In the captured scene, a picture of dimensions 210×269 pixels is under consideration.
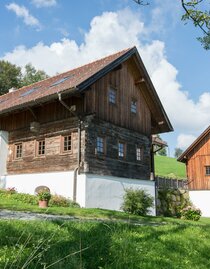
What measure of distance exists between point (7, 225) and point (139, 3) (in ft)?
17.8

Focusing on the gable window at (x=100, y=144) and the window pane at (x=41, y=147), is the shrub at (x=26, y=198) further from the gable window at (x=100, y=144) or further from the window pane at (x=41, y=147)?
the gable window at (x=100, y=144)

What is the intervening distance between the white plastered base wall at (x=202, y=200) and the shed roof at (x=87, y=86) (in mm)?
8799

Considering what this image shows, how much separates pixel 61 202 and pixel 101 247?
1097 cm

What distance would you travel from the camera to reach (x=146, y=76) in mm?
22438

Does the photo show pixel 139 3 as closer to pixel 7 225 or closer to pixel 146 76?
pixel 7 225

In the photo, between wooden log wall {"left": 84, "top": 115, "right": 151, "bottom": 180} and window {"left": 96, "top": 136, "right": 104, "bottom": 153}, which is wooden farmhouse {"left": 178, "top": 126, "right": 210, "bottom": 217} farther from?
window {"left": 96, "top": 136, "right": 104, "bottom": 153}

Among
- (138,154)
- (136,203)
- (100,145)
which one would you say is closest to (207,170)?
(138,154)

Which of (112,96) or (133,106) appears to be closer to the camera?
(112,96)

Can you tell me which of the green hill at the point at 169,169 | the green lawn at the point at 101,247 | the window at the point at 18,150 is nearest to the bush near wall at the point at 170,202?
the window at the point at 18,150

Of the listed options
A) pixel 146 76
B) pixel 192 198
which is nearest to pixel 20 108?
pixel 146 76

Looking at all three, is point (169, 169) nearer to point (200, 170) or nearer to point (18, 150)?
point (200, 170)

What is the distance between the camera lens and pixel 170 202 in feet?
84.3

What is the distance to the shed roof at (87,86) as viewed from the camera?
57.3 ft

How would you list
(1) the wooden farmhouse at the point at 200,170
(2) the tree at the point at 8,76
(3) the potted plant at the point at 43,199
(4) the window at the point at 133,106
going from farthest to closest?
(2) the tree at the point at 8,76
(1) the wooden farmhouse at the point at 200,170
(4) the window at the point at 133,106
(3) the potted plant at the point at 43,199
